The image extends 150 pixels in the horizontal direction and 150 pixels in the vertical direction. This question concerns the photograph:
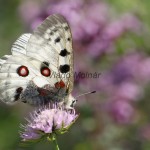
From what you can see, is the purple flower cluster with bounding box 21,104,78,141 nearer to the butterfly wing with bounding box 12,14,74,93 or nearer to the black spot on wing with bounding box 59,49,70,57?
the butterfly wing with bounding box 12,14,74,93

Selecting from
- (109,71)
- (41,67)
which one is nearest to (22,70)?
(41,67)

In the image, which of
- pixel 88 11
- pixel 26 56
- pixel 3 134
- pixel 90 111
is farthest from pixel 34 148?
pixel 26 56

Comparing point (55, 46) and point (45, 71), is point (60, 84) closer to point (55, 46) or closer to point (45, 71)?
point (45, 71)

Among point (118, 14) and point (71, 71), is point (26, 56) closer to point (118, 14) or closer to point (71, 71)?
point (71, 71)

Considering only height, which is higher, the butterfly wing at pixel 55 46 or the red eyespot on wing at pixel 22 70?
the butterfly wing at pixel 55 46

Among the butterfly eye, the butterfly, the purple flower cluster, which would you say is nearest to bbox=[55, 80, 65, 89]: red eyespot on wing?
the butterfly

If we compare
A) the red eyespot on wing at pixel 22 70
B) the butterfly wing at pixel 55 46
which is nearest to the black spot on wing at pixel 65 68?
the butterfly wing at pixel 55 46

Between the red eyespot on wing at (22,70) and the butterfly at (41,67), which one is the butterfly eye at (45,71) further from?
the red eyespot on wing at (22,70)
